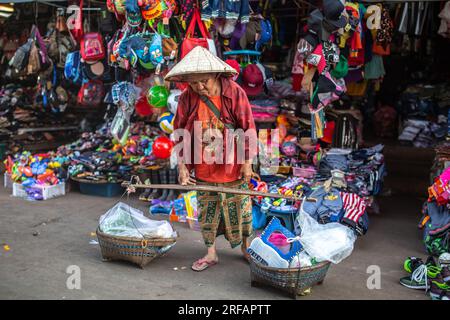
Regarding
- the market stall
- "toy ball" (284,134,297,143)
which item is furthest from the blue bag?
"toy ball" (284,134,297,143)

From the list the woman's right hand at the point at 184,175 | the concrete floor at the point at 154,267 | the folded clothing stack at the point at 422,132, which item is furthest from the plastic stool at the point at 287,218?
the folded clothing stack at the point at 422,132

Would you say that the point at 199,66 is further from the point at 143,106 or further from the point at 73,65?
the point at 73,65

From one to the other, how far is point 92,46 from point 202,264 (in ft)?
13.3

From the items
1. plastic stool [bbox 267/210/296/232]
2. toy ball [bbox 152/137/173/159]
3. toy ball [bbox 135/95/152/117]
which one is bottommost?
plastic stool [bbox 267/210/296/232]

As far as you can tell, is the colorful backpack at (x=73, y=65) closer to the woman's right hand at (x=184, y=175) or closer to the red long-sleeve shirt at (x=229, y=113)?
the red long-sleeve shirt at (x=229, y=113)

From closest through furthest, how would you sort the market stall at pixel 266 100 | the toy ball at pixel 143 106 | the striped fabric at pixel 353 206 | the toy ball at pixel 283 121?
the striped fabric at pixel 353 206, the market stall at pixel 266 100, the toy ball at pixel 283 121, the toy ball at pixel 143 106

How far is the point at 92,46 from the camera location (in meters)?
7.29

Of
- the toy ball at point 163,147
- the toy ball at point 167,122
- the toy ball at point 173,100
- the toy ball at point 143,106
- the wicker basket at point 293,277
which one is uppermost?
the toy ball at point 173,100

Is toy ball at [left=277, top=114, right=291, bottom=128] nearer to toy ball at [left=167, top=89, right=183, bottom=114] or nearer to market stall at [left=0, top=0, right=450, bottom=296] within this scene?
market stall at [left=0, top=0, right=450, bottom=296]

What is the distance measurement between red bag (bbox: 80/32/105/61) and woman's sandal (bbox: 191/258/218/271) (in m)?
3.90

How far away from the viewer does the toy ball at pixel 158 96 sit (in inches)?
258

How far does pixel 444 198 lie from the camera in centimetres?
507

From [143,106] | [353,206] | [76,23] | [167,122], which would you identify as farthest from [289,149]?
[76,23]

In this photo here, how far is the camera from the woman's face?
14.2 feet
